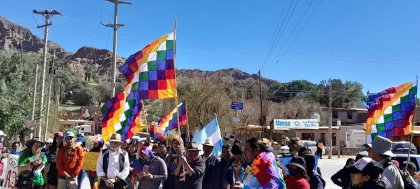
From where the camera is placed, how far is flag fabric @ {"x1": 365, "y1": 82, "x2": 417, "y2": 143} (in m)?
9.65

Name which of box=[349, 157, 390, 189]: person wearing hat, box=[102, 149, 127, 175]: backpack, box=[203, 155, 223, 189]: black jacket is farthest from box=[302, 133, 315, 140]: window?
box=[349, 157, 390, 189]: person wearing hat

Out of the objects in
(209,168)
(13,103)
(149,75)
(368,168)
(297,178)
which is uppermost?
(149,75)

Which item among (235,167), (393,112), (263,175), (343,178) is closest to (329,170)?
(393,112)

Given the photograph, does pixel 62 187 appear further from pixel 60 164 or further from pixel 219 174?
pixel 219 174

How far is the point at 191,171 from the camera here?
6.89 metres

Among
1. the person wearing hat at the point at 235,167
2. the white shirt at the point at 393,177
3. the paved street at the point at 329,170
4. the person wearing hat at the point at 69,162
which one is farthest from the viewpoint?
the paved street at the point at 329,170

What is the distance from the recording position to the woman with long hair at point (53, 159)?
→ 9555 mm

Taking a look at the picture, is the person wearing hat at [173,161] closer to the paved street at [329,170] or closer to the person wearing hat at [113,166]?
the person wearing hat at [113,166]

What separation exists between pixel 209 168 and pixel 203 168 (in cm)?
31

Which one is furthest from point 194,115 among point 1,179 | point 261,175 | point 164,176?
point 261,175

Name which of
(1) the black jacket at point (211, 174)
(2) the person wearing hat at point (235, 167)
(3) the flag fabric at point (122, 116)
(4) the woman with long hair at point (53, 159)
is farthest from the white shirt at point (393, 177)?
(4) the woman with long hair at point (53, 159)

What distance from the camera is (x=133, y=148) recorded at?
10195 mm

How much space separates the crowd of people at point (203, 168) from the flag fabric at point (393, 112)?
1.77m

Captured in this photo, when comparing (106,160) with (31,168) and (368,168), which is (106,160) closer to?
(31,168)
